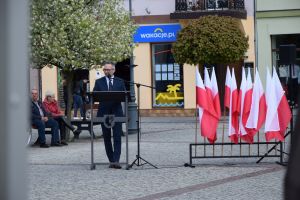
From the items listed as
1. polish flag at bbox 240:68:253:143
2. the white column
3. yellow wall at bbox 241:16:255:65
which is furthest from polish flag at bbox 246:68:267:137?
yellow wall at bbox 241:16:255:65

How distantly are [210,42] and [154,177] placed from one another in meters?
→ 15.8

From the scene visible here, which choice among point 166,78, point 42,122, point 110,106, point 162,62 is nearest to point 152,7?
point 162,62

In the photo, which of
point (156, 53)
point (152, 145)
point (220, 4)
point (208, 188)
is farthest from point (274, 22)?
point (208, 188)

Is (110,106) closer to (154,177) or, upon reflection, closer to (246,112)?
(154,177)

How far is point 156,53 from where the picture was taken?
32.4 meters

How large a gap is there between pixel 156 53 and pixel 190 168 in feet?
65.8

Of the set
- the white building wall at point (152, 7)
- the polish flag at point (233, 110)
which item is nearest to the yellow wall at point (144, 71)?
the white building wall at point (152, 7)

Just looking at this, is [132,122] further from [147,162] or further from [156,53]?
[156,53]

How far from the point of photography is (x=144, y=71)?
3253 centimetres

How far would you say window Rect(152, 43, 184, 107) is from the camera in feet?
105

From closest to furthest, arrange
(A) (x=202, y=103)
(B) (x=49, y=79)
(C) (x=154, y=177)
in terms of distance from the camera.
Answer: (C) (x=154, y=177) < (A) (x=202, y=103) < (B) (x=49, y=79)

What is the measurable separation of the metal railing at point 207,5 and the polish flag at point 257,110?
18.0 meters

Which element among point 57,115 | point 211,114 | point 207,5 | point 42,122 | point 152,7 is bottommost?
point 42,122

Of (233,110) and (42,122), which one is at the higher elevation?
(233,110)
